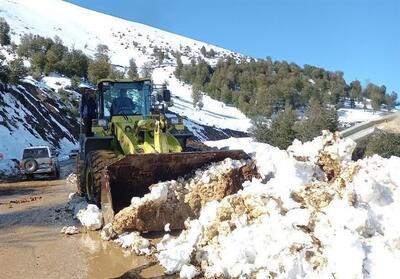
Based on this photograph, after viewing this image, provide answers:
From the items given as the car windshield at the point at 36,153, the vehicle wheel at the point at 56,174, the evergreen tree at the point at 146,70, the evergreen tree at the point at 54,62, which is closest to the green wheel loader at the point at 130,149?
the vehicle wheel at the point at 56,174

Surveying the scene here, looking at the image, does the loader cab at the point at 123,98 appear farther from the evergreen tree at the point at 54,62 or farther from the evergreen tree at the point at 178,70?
the evergreen tree at the point at 178,70

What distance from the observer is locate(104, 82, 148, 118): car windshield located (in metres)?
11.7

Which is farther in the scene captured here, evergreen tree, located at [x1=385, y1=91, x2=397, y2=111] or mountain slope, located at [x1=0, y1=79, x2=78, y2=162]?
evergreen tree, located at [x1=385, y1=91, x2=397, y2=111]

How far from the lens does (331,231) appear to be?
5.98 meters

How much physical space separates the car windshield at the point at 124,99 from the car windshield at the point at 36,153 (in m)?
10.8

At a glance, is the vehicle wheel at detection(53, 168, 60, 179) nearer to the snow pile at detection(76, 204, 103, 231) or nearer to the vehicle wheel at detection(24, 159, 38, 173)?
the vehicle wheel at detection(24, 159, 38, 173)

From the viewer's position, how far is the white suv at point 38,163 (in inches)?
822

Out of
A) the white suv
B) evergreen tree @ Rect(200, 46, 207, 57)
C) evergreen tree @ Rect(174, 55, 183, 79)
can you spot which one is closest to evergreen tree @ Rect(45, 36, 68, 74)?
the white suv

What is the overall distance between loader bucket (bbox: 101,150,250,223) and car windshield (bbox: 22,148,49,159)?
13.3m

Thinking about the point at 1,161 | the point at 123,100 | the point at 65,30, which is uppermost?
the point at 65,30

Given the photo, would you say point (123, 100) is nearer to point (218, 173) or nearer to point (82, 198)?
point (82, 198)

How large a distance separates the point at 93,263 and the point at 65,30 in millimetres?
129875

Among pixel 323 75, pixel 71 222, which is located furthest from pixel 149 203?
pixel 323 75

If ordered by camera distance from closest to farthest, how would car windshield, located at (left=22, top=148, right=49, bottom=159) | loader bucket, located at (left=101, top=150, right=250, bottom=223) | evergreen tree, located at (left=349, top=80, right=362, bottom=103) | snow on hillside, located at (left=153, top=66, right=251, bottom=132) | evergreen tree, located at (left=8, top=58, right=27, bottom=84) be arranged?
loader bucket, located at (left=101, top=150, right=250, bottom=223) → car windshield, located at (left=22, top=148, right=49, bottom=159) → evergreen tree, located at (left=8, top=58, right=27, bottom=84) → snow on hillside, located at (left=153, top=66, right=251, bottom=132) → evergreen tree, located at (left=349, top=80, right=362, bottom=103)
